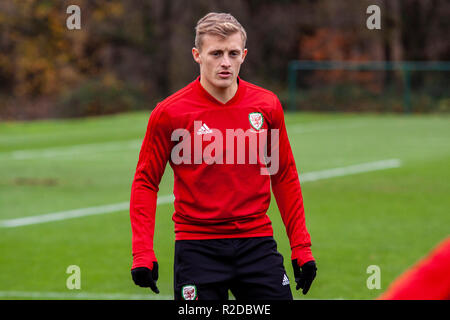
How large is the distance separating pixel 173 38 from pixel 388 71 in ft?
Result: 35.1

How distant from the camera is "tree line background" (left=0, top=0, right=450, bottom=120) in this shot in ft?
144

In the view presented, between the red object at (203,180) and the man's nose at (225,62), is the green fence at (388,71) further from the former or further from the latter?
the man's nose at (225,62)

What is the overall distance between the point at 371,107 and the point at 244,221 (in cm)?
3503

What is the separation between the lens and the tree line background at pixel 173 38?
144ft

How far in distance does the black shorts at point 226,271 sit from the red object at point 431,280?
2.67 m

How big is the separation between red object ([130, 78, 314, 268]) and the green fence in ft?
112

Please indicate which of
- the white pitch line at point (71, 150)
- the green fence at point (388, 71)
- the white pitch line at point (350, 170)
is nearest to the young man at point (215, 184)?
the white pitch line at point (350, 170)

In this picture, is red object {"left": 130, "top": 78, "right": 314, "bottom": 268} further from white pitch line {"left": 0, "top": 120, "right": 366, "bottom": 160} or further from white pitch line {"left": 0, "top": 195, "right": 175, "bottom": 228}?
white pitch line {"left": 0, "top": 120, "right": 366, "bottom": 160}

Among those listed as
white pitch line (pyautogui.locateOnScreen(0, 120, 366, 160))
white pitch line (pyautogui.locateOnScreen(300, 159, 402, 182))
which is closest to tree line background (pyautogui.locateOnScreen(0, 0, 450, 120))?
white pitch line (pyautogui.locateOnScreen(0, 120, 366, 160))

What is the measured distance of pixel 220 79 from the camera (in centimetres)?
466

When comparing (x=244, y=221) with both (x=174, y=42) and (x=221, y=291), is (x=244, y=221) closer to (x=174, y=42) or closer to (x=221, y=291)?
(x=221, y=291)

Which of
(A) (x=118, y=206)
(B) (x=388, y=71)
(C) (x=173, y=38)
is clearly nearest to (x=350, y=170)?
(A) (x=118, y=206)

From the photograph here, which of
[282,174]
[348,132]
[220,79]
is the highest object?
[220,79]

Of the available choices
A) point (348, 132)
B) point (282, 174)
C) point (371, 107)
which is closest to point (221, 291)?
point (282, 174)
